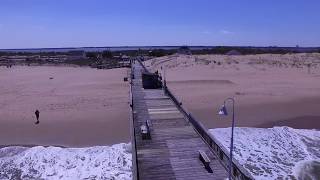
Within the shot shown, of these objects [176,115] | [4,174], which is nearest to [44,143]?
[4,174]

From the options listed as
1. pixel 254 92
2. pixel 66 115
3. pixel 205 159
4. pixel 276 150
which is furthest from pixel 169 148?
pixel 254 92

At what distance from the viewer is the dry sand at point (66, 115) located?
82.5 feet

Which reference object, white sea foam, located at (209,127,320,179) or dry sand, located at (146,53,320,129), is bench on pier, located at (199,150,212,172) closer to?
white sea foam, located at (209,127,320,179)

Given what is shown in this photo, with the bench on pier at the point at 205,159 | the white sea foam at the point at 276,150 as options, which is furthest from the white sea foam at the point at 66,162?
the white sea foam at the point at 276,150

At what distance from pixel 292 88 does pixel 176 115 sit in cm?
2427

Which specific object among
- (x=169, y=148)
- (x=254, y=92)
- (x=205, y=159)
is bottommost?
(x=254, y=92)

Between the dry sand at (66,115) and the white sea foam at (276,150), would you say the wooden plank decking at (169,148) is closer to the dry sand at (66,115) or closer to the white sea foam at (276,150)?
the white sea foam at (276,150)

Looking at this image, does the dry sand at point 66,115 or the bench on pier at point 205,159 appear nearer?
the bench on pier at point 205,159

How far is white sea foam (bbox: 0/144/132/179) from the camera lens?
18844 millimetres

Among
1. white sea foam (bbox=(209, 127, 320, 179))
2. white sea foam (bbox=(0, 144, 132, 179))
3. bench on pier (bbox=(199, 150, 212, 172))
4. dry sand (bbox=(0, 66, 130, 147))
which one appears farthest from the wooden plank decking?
dry sand (bbox=(0, 66, 130, 147))

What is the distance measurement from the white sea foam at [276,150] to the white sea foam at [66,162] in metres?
5.68

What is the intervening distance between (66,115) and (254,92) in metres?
18.2

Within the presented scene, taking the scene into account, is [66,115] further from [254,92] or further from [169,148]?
[254,92]

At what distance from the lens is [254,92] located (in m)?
39.8
